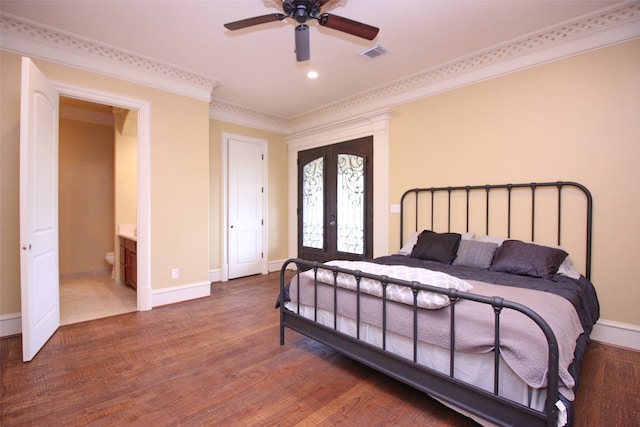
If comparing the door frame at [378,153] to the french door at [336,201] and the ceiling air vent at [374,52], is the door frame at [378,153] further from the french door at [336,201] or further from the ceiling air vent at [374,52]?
the ceiling air vent at [374,52]

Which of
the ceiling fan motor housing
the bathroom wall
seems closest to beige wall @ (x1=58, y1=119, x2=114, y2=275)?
the bathroom wall

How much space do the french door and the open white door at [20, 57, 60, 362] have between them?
10.8ft

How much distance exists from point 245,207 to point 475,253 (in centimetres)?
358

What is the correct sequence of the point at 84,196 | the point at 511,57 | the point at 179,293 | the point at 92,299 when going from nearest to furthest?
the point at 511,57, the point at 179,293, the point at 92,299, the point at 84,196

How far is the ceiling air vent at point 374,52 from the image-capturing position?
119 inches

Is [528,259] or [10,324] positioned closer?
[528,259]

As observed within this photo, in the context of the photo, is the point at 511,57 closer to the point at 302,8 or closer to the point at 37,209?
the point at 302,8

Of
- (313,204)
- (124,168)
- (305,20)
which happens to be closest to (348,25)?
(305,20)

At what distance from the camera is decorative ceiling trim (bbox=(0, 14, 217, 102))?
268 centimetres

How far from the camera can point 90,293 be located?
4086mm

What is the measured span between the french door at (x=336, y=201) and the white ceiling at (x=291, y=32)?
1.11 m

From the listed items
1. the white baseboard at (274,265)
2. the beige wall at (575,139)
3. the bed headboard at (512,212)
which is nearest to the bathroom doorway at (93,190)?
the white baseboard at (274,265)

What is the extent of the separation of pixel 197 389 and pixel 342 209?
10.2ft

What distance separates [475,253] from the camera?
9.32ft
